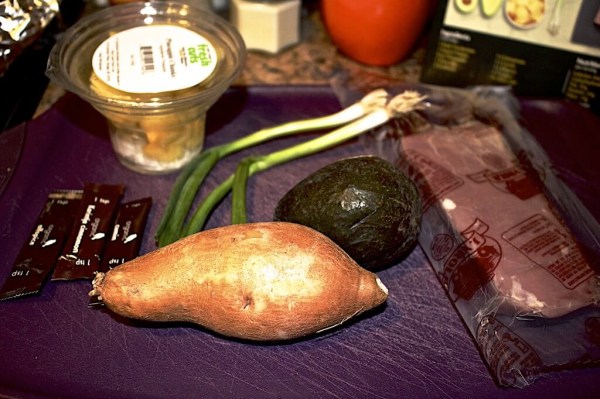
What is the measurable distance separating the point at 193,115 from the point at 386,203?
0.33 meters

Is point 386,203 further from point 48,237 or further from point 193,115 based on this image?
point 48,237

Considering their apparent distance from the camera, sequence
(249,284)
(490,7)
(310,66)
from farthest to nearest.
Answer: (310,66), (490,7), (249,284)

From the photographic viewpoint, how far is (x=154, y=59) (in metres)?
0.86

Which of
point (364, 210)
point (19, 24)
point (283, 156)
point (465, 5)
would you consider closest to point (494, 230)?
point (364, 210)

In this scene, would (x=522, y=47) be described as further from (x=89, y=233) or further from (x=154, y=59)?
(x=89, y=233)

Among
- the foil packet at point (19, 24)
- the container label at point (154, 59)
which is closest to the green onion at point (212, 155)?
the container label at point (154, 59)

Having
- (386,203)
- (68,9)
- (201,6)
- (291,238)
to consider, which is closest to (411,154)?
(386,203)

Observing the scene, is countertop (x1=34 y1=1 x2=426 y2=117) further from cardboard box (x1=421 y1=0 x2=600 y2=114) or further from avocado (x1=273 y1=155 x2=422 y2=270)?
avocado (x1=273 y1=155 x2=422 y2=270)

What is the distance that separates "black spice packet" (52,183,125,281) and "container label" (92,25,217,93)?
15 centimetres

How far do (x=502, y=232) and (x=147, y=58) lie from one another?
0.56 meters

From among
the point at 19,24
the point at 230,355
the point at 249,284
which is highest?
the point at 19,24

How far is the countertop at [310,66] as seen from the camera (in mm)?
1146

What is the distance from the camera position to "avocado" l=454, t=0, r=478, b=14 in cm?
100

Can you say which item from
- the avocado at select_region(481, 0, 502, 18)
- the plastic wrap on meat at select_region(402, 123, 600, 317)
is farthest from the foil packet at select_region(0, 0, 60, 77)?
the avocado at select_region(481, 0, 502, 18)
